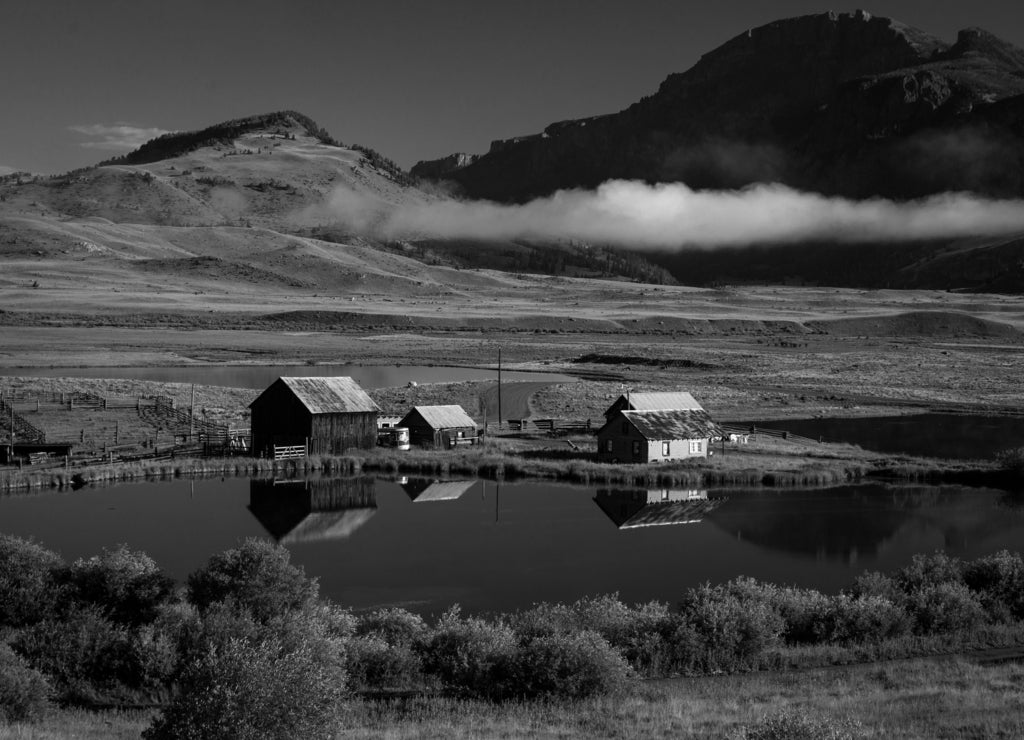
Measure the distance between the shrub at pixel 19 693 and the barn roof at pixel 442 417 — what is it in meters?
32.7

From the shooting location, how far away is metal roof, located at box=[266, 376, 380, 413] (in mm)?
47250

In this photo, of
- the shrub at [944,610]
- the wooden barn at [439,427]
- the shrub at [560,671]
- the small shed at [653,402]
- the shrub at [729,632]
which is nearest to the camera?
the shrub at [560,671]

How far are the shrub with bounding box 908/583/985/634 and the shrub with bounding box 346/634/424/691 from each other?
35.8 ft

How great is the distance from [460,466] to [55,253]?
165543 mm

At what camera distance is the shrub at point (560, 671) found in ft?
63.3

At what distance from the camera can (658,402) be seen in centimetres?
4844

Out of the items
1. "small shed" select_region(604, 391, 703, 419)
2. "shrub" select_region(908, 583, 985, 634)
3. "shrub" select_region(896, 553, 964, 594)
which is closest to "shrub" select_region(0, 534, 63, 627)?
"shrub" select_region(908, 583, 985, 634)

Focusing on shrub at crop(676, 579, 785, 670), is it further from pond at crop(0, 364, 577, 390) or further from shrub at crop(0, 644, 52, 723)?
pond at crop(0, 364, 577, 390)

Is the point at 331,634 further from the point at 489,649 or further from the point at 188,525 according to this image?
the point at 188,525

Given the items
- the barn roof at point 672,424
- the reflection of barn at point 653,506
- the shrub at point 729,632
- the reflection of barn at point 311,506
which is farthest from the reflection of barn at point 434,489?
the shrub at point 729,632

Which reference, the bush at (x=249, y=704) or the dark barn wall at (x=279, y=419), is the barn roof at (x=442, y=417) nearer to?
the dark barn wall at (x=279, y=419)

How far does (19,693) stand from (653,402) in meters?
33.7

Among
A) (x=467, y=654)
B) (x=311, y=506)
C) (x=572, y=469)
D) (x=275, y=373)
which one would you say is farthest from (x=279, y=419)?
(x=275, y=373)

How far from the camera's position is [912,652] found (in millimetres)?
23016
